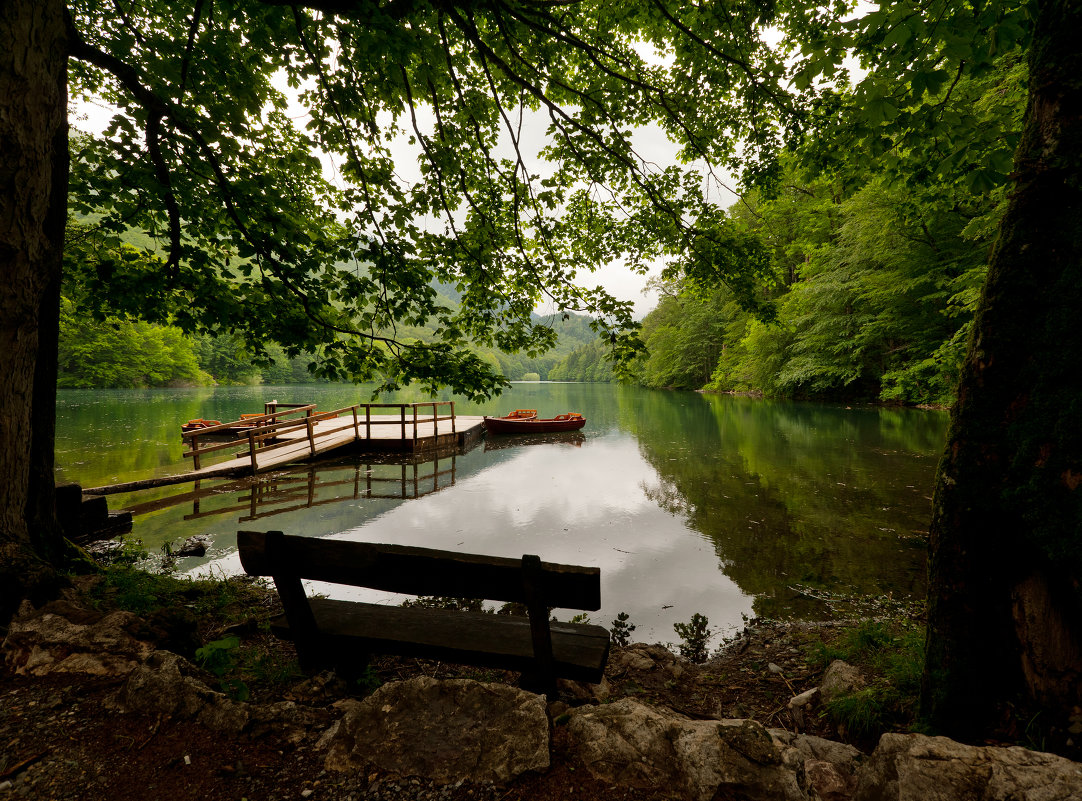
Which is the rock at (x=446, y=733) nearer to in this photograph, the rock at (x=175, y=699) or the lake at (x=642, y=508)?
the rock at (x=175, y=699)

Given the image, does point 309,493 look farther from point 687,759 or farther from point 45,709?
point 687,759

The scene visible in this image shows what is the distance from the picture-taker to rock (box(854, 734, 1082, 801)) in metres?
1.38

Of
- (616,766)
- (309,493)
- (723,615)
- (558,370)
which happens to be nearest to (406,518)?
(309,493)

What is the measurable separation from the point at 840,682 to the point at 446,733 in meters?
2.97

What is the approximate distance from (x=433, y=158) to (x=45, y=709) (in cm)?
526

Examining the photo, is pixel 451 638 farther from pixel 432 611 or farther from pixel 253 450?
pixel 253 450

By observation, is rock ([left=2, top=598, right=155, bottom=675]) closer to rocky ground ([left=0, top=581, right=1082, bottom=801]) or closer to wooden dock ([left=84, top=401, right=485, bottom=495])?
rocky ground ([left=0, top=581, right=1082, bottom=801])

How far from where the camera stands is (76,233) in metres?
4.95

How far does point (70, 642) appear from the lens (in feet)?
7.20

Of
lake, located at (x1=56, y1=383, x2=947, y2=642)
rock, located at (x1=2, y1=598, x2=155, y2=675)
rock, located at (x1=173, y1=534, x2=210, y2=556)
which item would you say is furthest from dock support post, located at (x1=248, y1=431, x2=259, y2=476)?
rock, located at (x1=2, y1=598, x2=155, y2=675)

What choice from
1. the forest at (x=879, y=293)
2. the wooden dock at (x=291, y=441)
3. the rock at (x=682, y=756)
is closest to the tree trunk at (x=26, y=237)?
the rock at (x=682, y=756)

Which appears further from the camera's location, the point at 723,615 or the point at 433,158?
the point at 723,615

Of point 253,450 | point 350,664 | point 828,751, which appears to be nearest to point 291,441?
point 253,450

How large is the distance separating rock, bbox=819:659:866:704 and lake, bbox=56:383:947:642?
69.0 inches
